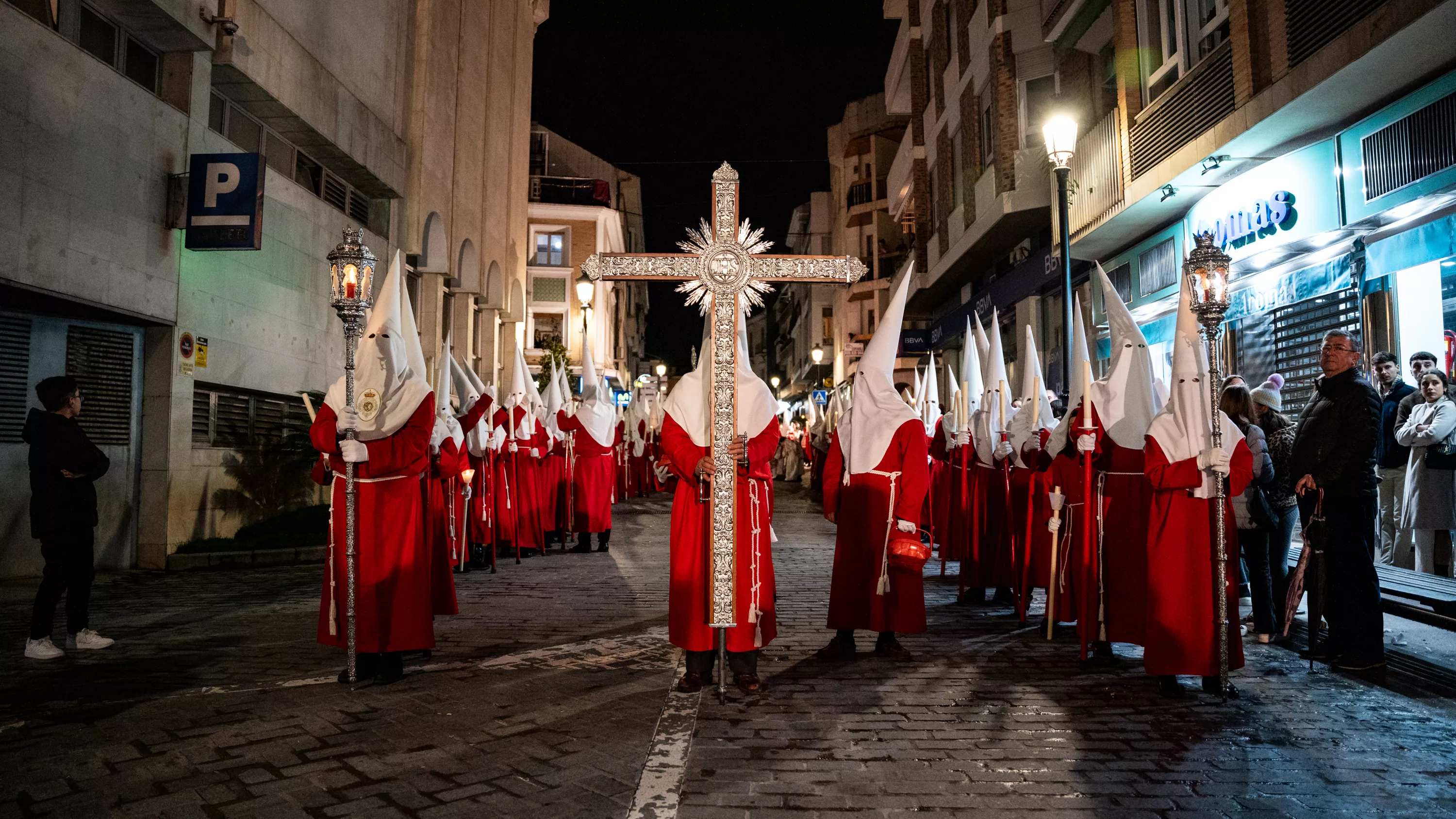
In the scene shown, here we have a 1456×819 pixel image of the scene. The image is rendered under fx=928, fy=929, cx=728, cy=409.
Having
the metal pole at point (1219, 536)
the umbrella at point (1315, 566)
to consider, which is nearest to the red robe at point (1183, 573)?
the metal pole at point (1219, 536)

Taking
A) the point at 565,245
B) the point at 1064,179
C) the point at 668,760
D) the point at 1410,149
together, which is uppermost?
the point at 565,245

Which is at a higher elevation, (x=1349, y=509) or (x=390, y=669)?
(x=1349, y=509)

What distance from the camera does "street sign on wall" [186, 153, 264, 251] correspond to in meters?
12.1

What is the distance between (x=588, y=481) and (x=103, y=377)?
640 centimetres

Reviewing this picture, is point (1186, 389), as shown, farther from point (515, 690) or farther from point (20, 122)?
point (20, 122)

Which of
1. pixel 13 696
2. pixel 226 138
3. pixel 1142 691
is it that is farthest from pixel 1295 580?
pixel 226 138

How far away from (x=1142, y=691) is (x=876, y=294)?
43776 millimetres

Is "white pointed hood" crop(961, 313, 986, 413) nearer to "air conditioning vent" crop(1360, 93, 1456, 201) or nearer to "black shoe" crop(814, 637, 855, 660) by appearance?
"black shoe" crop(814, 637, 855, 660)

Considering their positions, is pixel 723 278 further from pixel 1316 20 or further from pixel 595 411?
pixel 1316 20

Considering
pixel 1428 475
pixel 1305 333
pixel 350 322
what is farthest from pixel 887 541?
Answer: pixel 1305 333

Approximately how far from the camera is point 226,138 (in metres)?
14.2

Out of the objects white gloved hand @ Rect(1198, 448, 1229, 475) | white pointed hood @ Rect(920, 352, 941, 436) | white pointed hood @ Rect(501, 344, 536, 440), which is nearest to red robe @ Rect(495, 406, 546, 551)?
white pointed hood @ Rect(501, 344, 536, 440)

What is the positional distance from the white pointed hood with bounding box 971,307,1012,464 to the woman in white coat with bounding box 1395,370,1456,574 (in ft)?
12.0

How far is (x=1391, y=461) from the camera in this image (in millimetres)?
9289
